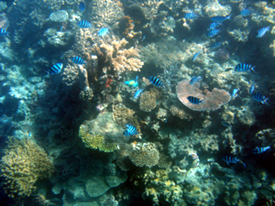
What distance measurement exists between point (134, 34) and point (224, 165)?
21.1ft

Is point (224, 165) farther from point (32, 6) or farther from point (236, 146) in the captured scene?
point (32, 6)

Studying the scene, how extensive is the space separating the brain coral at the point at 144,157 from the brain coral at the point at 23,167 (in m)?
2.80

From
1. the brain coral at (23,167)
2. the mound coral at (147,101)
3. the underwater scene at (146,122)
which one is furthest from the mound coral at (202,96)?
the brain coral at (23,167)

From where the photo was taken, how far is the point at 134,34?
6.46 meters

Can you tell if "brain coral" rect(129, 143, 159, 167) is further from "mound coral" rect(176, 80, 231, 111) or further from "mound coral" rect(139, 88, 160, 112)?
"mound coral" rect(176, 80, 231, 111)

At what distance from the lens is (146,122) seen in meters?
4.67

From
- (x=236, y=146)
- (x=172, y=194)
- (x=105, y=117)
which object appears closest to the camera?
(x=172, y=194)

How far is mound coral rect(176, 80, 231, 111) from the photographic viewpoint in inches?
183

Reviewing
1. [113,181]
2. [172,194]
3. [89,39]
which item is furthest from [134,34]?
[172,194]

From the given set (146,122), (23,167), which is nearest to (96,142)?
(146,122)

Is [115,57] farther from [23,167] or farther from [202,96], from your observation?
[23,167]

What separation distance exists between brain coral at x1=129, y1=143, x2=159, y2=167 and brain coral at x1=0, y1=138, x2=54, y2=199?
9.18 feet

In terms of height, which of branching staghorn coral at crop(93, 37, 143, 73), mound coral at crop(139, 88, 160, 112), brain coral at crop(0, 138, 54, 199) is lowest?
brain coral at crop(0, 138, 54, 199)

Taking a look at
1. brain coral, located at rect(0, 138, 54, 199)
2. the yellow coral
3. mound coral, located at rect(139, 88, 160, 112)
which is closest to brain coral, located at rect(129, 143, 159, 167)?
the yellow coral
